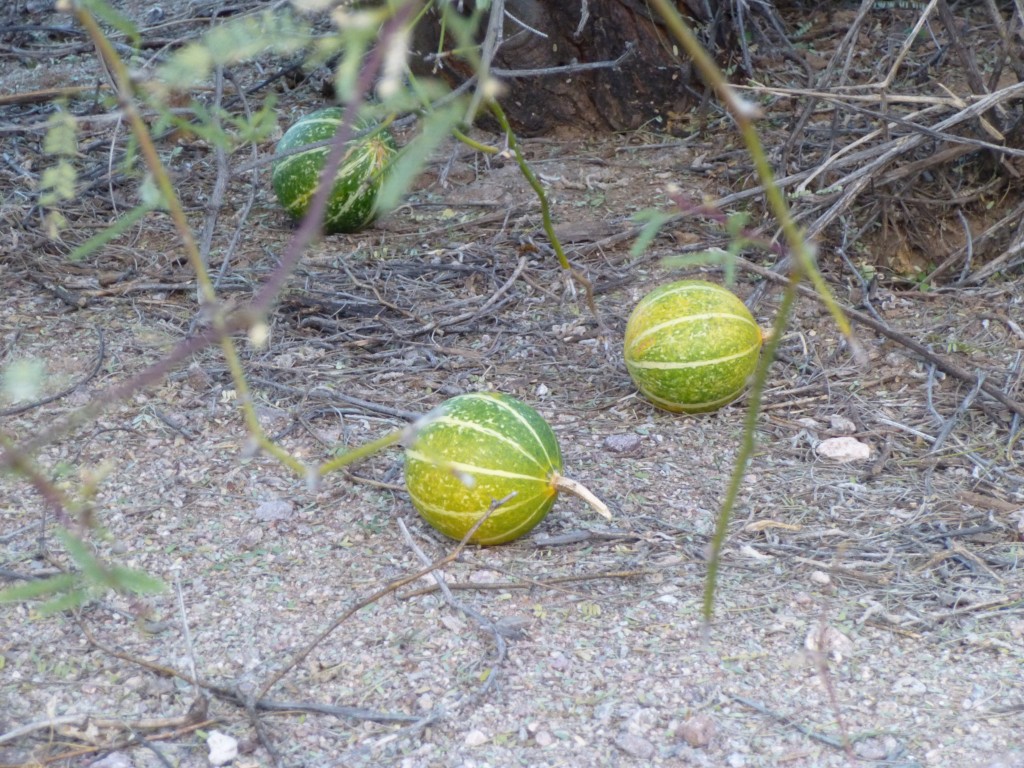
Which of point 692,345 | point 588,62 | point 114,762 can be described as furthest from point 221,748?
point 588,62

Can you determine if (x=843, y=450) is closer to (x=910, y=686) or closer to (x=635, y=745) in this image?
(x=910, y=686)

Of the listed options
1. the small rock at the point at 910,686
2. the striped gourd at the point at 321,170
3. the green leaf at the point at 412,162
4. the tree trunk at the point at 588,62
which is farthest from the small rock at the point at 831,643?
the tree trunk at the point at 588,62

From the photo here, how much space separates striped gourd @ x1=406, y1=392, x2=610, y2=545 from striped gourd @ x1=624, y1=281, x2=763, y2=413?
807 millimetres

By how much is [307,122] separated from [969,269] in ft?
10.3

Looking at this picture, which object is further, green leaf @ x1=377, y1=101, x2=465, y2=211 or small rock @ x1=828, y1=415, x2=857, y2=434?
small rock @ x1=828, y1=415, x2=857, y2=434

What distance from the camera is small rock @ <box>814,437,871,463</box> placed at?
152 inches

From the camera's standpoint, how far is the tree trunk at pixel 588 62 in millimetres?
6094

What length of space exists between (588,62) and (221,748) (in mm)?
4554

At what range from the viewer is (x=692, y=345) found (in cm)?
392

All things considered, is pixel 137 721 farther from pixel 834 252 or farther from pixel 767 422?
pixel 834 252

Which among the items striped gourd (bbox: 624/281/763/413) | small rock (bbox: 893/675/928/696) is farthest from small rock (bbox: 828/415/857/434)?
small rock (bbox: 893/675/928/696)

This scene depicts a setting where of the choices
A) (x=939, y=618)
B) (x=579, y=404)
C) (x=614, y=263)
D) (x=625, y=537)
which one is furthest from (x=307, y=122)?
(x=939, y=618)

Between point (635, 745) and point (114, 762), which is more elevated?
point (114, 762)

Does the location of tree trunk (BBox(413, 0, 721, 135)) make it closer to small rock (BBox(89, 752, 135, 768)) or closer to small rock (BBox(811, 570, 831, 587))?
small rock (BBox(811, 570, 831, 587))
